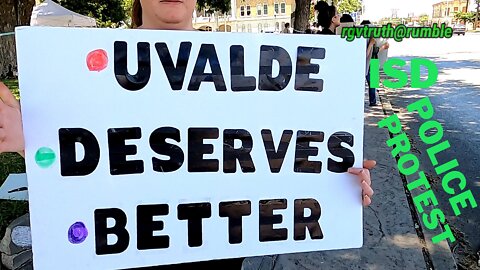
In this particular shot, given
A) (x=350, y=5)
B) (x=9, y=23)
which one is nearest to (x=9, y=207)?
(x=9, y=23)

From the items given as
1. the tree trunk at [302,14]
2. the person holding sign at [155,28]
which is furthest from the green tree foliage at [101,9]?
the person holding sign at [155,28]

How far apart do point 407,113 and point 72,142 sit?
8.16m

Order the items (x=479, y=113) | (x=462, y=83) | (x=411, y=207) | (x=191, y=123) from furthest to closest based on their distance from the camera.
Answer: (x=462, y=83) < (x=479, y=113) < (x=411, y=207) < (x=191, y=123)

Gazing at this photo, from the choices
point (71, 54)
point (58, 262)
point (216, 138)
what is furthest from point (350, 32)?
point (58, 262)

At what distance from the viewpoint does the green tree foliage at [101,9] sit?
1002 inches

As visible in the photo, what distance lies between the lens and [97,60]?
1.26m

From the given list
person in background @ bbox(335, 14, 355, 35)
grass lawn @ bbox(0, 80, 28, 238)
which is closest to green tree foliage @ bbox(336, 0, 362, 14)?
person in background @ bbox(335, 14, 355, 35)

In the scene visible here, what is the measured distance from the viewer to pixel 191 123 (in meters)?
1.33

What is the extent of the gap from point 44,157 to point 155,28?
0.50 meters

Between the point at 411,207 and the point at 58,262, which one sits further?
the point at 411,207

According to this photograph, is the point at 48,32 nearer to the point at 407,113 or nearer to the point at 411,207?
the point at 411,207

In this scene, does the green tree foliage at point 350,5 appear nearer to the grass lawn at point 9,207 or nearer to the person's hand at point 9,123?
the grass lawn at point 9,207

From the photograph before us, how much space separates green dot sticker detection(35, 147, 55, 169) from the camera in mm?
1233

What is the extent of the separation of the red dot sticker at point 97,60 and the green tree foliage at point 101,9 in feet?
84.8
